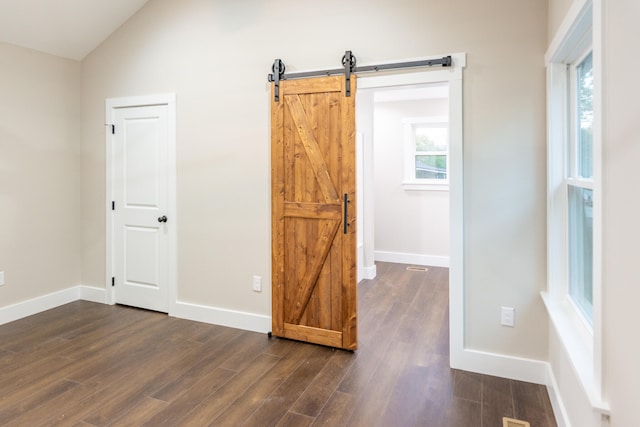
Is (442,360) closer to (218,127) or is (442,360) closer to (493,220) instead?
(493,220)

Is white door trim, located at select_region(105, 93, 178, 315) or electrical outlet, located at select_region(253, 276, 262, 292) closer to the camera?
electrical outlet, located at select_region(253, 276, 262, 292)

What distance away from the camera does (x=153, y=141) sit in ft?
13.2

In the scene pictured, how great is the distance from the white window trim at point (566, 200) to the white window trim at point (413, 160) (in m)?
3.66

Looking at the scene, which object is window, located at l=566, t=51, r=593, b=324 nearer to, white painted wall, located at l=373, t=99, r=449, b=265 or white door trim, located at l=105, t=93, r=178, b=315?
white door trim, located at l=105, t=93, r=178, b=315


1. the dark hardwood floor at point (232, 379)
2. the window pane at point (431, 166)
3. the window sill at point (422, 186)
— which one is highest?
the window pane at point (431, 166)

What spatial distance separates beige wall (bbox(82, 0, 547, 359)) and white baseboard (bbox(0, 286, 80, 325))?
295 millimetres

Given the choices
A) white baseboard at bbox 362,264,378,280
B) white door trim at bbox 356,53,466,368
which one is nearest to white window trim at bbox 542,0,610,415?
white door trim at bbox 356,53,466,368

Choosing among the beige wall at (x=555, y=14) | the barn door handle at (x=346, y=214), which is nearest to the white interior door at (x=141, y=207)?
the barn door handle at (x=346, y=214)

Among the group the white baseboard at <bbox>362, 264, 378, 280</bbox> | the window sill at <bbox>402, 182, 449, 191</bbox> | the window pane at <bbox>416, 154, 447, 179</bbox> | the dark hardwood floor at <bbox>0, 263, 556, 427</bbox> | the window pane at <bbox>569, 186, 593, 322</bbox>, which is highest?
the window pane at <bbox>416, 154, 447, 179</bbox>

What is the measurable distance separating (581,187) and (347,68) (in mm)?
1812

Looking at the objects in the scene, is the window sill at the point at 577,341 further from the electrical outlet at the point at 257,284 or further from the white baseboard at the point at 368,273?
→ the white baseboard at the point at 368,273

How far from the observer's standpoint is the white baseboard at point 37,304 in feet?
12.4

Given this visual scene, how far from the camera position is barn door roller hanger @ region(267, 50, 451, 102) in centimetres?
290

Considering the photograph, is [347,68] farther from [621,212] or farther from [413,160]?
[413,160]
